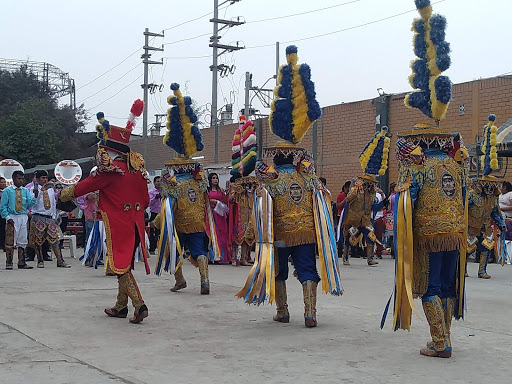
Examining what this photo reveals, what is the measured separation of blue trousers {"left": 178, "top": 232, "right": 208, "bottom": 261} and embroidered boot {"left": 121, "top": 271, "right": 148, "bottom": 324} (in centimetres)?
237

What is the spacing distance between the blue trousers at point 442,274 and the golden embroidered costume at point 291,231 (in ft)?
4.88

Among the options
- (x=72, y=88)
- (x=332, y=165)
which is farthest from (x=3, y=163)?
(x=72, y=88)

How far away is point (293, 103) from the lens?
771 centimetres

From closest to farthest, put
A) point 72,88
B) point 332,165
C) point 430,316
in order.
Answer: point 430,316 → point 332,165 → point 72,88

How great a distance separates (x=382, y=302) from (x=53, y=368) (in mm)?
4800

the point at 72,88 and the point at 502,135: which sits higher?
the point at 72,88

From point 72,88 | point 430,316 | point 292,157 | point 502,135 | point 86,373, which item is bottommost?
point 86,373

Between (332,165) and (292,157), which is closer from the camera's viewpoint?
(292,157)

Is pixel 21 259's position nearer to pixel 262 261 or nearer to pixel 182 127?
pixel 182 127

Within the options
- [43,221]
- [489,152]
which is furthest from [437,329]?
[43,221]

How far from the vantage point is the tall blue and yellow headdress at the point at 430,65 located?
601cm

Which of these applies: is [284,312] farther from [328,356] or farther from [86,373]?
[86,373]

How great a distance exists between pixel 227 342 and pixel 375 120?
51.4ft

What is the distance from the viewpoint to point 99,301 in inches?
351
